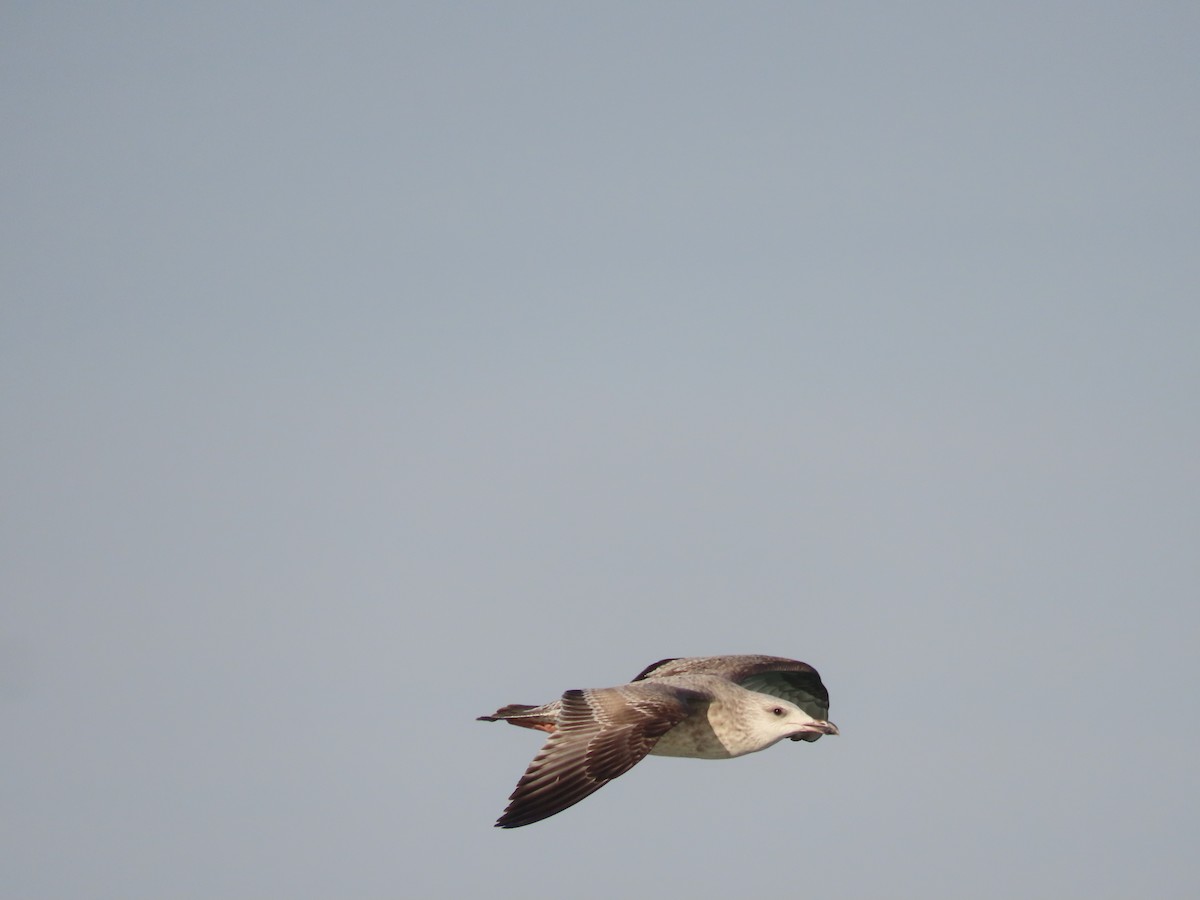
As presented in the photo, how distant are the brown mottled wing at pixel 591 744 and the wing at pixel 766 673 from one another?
439 centimetres

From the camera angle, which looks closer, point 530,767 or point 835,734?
point 530,767

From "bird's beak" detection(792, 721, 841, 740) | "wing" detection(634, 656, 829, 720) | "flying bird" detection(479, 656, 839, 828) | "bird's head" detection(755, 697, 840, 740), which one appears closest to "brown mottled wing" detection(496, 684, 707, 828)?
"flying bird" detection(479, 656, 839, 828)

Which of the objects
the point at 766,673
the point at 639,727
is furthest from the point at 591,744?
the point at 766,673

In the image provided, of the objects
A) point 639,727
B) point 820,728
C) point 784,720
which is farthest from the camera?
point 784,720

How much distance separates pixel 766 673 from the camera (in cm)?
3091

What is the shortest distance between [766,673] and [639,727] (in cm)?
692

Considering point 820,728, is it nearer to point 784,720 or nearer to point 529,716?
point 784,720

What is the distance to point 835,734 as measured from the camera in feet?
84.5

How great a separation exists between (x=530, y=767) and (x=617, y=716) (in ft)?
5.99

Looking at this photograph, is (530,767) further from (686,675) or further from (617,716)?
(686,675)

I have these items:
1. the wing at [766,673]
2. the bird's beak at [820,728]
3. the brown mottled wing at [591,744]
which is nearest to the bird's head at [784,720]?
the bird's beak at [820,728]

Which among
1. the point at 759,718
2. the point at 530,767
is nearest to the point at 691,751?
the point at 759,718

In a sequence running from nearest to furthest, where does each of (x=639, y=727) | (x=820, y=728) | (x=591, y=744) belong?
1. (x=591, y=744)
2. (x=639, y=727)
3. (x=820, y=728)

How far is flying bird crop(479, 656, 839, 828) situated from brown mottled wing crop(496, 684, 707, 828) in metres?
0.01
